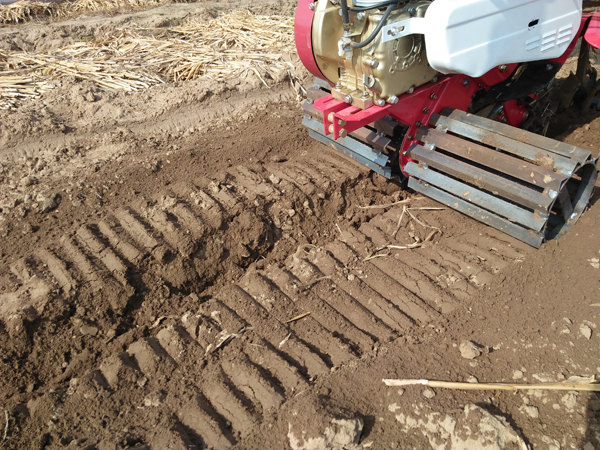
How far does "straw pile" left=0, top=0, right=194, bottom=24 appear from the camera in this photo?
9523 millimetres

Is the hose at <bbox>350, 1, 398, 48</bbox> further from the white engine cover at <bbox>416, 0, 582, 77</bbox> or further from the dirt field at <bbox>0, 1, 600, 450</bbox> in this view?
the dirt field at <bbox>0, 1, 600, 450</bbox>

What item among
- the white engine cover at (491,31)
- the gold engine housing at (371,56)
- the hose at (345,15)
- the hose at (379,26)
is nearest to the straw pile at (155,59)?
the gold engine housing at (371,56)

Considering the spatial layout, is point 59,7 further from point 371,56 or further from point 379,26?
point 379,26

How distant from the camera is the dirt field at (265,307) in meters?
2.47

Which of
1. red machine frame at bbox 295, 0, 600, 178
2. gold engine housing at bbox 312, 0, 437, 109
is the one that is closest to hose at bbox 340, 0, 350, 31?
gold engine housing at bbox 312, 0, 437, 109

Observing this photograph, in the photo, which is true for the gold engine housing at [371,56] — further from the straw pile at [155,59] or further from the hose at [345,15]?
→ the straw pile at [155,59]

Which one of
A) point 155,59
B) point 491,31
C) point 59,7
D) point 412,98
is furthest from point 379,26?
point 59,7

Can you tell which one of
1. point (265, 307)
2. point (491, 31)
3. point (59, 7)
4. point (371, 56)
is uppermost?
point (491, 31)

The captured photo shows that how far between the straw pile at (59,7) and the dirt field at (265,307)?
6.30m

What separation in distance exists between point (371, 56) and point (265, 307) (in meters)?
1.98

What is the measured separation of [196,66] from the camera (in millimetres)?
6441

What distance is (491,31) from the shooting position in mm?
3199

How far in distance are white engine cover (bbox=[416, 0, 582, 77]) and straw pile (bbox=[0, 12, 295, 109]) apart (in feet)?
11.4

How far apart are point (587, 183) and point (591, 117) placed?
226cm
